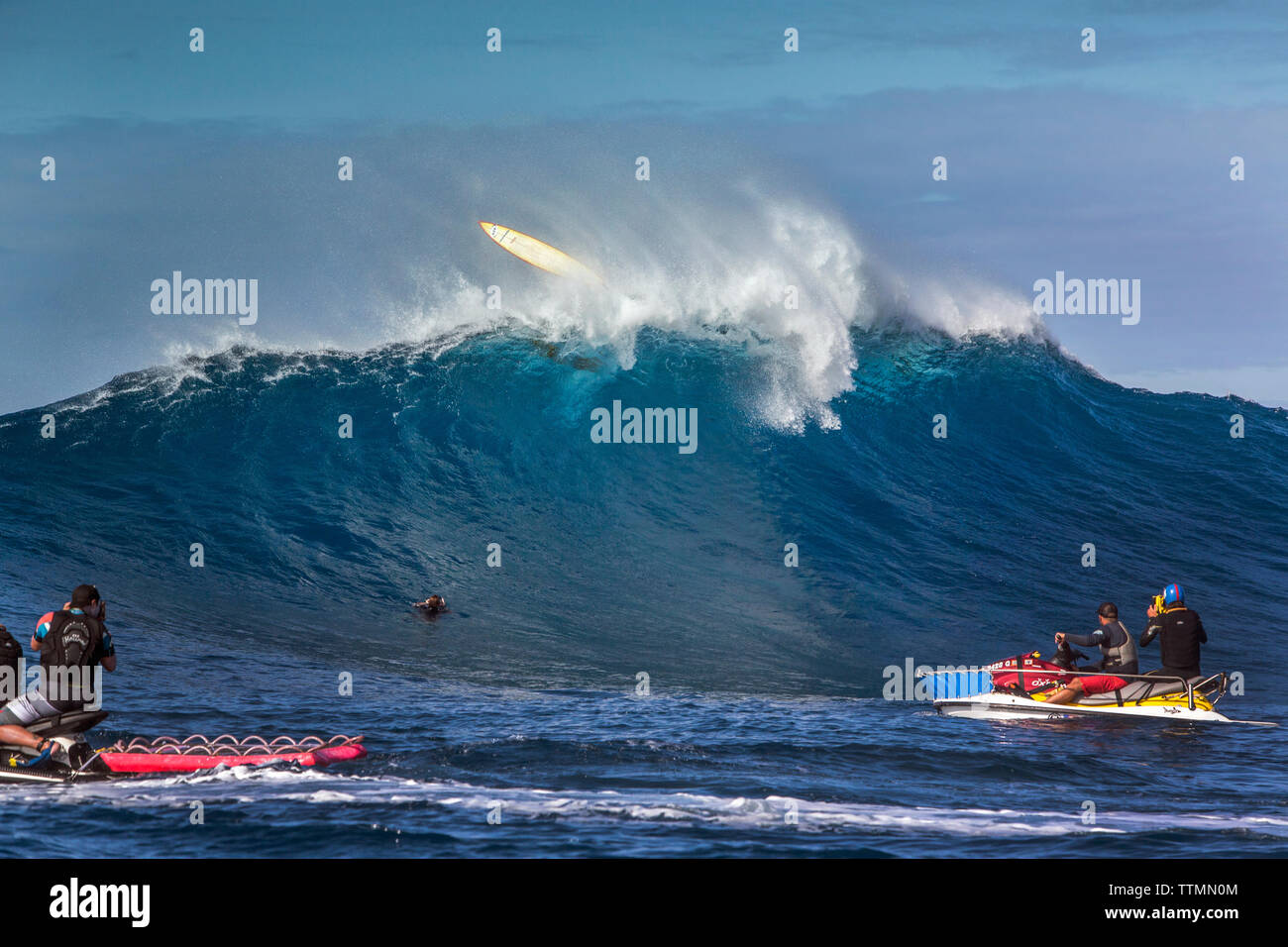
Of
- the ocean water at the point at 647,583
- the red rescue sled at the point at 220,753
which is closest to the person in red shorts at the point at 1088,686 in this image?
the ocean water at the point at 647,583

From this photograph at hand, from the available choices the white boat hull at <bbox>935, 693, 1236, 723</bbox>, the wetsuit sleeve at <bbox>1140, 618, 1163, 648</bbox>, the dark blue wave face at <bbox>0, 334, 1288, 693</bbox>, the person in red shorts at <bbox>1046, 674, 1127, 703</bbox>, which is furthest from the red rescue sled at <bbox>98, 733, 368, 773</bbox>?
the wetsuit sleeve at <bbox>1140, 618, 1163, 648</bbox>

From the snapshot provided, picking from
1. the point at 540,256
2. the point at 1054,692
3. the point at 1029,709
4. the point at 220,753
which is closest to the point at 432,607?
the point at 220,753

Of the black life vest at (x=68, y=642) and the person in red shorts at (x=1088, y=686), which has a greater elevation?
the black life vest at (x=68, y=642)

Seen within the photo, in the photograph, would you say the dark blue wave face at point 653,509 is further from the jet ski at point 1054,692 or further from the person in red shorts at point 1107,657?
the person in red shorts at point 1107,657

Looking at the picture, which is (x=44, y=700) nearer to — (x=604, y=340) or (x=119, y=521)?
(x=119, y=521)
